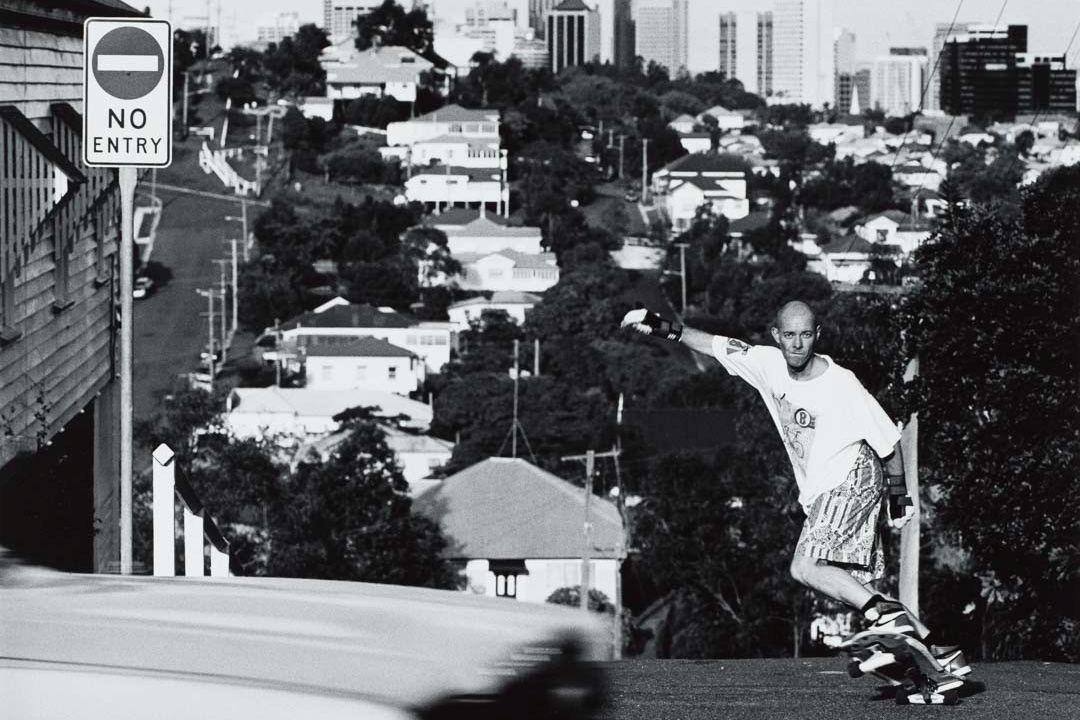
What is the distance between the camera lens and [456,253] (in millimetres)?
92812

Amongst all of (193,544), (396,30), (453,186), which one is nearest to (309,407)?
(453,186)

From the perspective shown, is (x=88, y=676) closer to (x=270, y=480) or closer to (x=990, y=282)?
(x=990, y=282)

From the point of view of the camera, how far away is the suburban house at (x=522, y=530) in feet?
130

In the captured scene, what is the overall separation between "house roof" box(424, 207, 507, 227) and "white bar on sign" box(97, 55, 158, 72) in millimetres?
91646

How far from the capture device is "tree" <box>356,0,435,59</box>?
141 m

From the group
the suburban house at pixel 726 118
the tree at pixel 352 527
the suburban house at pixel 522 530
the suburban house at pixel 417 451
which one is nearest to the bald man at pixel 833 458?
the tree at pixel 352 527

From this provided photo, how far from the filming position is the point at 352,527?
32.6 m

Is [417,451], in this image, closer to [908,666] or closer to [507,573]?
[507,573]

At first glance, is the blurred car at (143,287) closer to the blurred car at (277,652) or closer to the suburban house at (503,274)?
the suburban house at (503,274)

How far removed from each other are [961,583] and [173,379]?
5011 cm

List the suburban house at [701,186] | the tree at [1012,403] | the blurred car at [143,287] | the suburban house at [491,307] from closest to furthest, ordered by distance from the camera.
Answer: the tree at [1012,403] < the blurred car at [143,287] < the suburban house at [491,307] < the suburban house at [701,186]

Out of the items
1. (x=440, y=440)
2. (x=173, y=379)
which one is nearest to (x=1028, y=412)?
(x=440, y=440)

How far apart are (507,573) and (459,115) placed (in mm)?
81729

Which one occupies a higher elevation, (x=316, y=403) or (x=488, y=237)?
(x=488, y=237)
